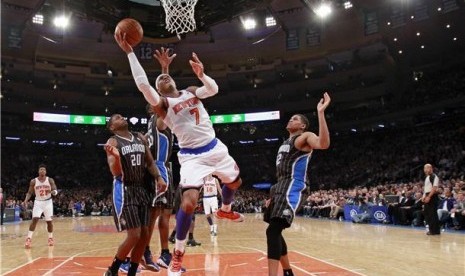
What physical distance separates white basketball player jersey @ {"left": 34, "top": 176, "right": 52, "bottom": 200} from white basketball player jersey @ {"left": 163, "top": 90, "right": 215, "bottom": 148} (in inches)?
271

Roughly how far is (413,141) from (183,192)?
27.2 metres

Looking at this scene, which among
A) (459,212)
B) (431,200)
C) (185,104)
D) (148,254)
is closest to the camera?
(185,104)

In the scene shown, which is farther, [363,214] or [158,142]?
[363,214]

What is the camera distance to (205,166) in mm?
5125

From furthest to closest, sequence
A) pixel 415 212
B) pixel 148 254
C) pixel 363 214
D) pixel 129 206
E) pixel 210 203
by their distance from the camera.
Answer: pixel 363 214 < pixel 415 212 < pixel 210 203 < pixel 148 254 < pixel 129 206

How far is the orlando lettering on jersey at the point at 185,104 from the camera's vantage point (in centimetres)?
506

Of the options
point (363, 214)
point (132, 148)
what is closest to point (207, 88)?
point (132, 148)

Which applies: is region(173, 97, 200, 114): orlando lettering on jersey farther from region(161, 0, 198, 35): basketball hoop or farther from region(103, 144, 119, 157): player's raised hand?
region(161, 0, 198, 35): basketball hoop

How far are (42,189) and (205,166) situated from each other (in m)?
7.12

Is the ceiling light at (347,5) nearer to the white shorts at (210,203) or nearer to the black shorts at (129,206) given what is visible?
the white shorts at (210,203)

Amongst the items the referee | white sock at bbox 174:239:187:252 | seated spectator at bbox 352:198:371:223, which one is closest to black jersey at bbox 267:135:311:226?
white sock at bbox 174:239:187:252

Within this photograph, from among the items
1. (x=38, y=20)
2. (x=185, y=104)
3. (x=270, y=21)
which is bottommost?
(x=185, y=104)

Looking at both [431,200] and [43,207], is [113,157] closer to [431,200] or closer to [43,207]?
[43,207]

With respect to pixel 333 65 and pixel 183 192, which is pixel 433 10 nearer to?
pixel 333 65
